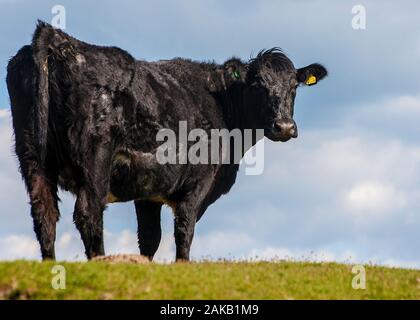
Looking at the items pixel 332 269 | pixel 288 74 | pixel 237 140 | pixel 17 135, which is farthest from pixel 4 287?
pixel 288 74

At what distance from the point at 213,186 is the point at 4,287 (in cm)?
652

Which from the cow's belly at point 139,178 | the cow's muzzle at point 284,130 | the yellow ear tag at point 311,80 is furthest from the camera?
the yellow ear tag at point 311,80

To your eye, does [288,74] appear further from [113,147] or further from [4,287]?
[4,287]

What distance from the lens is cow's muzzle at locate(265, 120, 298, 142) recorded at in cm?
1739

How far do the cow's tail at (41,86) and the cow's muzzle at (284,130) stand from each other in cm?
539

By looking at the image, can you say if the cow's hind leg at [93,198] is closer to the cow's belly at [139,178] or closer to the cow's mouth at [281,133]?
the cow's belly at [139,178]

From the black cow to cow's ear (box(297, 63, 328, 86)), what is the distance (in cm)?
222

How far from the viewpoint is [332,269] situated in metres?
15.2

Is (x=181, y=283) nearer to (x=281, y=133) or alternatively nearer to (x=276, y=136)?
(x=281, y=133)

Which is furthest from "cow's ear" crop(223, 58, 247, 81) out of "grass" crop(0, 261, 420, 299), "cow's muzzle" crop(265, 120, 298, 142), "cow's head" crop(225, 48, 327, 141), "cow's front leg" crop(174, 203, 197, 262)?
"grass" crop(0, 261, 420, 299)

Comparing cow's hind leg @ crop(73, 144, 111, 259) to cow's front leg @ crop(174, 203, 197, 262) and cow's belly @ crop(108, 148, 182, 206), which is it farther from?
cow's front leg @ crop(174, 203, 197, 262)

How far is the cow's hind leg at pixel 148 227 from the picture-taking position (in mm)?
17594

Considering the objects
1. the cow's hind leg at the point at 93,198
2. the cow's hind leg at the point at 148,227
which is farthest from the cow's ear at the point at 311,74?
the cow's hind leg at the point at 93,198

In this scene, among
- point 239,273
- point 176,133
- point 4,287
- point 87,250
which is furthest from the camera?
point 176,133
